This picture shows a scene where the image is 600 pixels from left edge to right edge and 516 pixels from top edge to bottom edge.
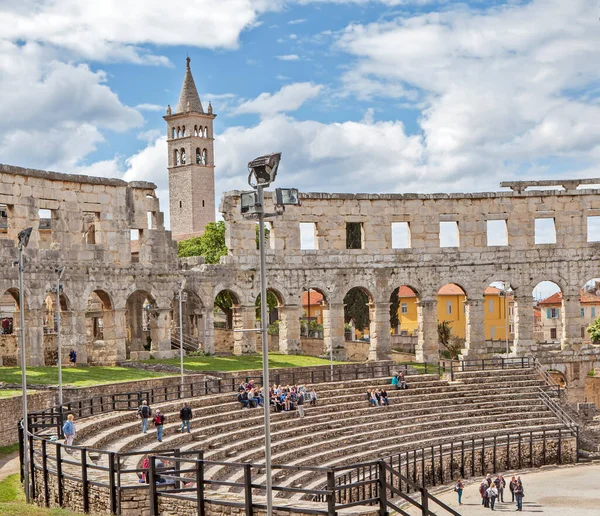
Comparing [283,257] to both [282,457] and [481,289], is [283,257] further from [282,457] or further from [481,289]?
[282,457]

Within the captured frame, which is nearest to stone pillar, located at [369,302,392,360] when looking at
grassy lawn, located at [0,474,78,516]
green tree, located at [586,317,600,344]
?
green tree, located at [586,317,600,344]

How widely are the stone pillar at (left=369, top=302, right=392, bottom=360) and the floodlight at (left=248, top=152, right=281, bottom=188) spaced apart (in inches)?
1397

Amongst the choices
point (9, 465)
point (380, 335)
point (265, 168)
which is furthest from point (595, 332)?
point (265, 168)

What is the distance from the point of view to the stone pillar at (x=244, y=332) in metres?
51.5

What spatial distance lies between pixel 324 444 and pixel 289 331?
18848mm

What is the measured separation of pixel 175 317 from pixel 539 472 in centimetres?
2926

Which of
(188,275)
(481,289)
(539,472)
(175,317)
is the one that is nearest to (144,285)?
(188,275)

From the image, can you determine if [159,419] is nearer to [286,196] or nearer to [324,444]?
[324,444]

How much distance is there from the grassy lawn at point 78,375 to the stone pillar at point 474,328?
1890 centimetres

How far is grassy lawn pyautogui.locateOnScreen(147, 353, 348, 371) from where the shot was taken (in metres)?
45.9

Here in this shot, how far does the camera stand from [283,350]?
52844mm

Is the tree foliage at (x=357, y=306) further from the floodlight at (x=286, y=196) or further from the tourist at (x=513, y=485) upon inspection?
the floodlight at (x=286, y=196)

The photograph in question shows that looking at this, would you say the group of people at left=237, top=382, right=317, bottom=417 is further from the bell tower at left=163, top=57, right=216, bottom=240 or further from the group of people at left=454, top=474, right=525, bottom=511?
the bell tower at left=163, top=57, right=216, bottom=240

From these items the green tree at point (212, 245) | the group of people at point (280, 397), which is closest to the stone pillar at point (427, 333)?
the group of people at point (280, 397)
